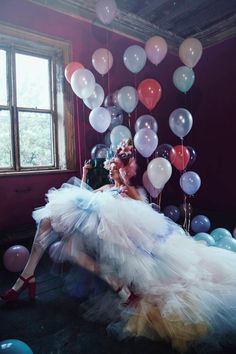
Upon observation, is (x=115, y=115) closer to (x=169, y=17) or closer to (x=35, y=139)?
(x=35, y=139)

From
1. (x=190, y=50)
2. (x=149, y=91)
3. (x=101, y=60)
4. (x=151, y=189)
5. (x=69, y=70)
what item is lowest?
(x=151, y=189)

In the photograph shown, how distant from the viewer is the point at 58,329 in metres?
1.67

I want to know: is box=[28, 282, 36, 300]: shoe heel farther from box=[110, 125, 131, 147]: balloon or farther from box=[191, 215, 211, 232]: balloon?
box=[191, 215, 211, 232]: balloon

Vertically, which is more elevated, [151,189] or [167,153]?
[167,153]

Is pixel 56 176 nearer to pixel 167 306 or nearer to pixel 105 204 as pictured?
pixel 105 204

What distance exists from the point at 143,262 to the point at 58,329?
0.65m

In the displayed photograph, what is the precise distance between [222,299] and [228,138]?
3.17m

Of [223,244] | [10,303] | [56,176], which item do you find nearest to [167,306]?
[10,303]

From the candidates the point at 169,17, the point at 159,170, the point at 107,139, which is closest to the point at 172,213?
the point at 159,170

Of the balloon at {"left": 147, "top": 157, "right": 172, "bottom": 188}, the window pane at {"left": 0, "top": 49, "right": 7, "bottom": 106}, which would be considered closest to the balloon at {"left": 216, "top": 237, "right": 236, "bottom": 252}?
the balloon at {"left": 147, "top": 157, "right": 172, "bottom": 188}

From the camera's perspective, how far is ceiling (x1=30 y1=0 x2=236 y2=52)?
11.2 ft

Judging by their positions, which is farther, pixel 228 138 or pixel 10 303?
pixel 228 138

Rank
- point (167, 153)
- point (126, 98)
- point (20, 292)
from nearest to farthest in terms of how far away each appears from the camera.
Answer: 1. point (20, 292)
2. point (126, 98)
3. point (167, 153)

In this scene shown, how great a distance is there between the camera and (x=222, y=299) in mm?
1557
